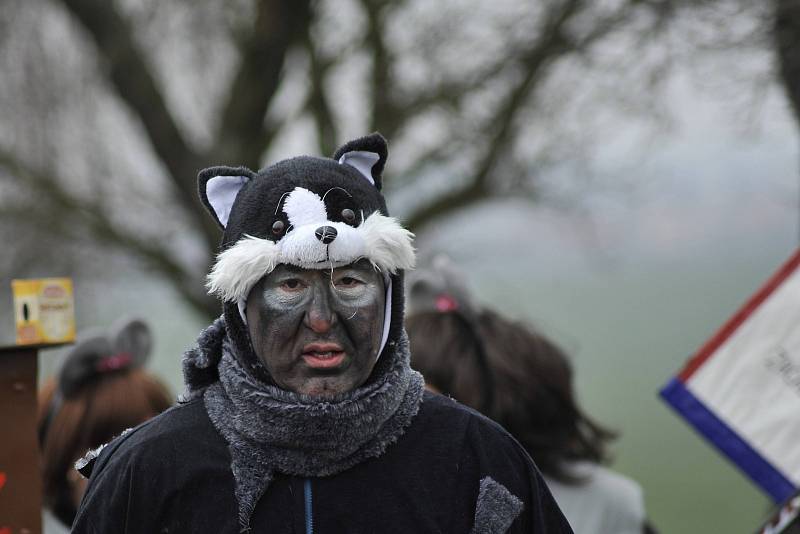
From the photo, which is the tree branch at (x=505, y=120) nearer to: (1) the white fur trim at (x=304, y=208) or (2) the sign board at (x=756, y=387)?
(2) the sign board at (x=756, y=387)

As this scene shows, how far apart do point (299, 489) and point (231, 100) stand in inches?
170

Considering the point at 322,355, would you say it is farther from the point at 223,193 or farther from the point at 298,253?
the point at 223,193

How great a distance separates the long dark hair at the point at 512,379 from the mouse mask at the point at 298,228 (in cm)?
102

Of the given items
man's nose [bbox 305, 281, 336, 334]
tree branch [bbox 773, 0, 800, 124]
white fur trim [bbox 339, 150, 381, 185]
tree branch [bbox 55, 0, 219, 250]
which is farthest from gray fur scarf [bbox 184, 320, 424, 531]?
tree branch [bbox 55, 0, 219, 250]

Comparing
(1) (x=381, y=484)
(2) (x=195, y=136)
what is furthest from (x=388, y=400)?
(2) (x=195, y=136)

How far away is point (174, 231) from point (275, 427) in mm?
4570

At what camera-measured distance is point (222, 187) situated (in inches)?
82.0

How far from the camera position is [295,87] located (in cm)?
643

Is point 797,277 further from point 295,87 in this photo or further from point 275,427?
point 295,87

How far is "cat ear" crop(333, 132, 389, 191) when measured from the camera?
2123mm

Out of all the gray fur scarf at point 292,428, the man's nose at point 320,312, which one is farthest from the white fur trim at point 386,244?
the gray fur scarf at point 292,428

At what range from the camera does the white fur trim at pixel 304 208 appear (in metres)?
1.95

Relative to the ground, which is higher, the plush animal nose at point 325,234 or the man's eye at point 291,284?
the plush animal nose at point 325,234

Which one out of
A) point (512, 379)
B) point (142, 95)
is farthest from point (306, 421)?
point (142, 95)
